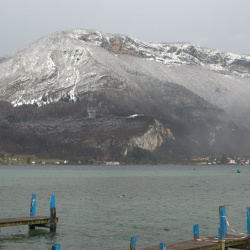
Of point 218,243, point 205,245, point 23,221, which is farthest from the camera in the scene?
point 23,221

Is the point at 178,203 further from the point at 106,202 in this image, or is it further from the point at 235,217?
the point at 235,217

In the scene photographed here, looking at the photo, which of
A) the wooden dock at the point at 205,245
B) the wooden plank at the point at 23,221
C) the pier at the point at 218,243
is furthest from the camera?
the wooden plank at the point at 23,221

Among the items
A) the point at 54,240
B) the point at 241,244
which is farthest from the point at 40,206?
the point at 241,244

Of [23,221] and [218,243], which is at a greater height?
[23,221]

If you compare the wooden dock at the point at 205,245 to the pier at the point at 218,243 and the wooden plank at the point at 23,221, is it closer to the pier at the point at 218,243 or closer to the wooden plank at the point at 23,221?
the pier at the point at 218,243

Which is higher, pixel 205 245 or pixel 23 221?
pixel 23 221

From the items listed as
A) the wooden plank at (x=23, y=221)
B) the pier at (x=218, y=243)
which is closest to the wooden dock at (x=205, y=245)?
the pier at (x=218, y=243)

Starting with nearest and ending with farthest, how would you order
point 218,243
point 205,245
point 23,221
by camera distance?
point 205,245 < point 218,243 < point 23,221

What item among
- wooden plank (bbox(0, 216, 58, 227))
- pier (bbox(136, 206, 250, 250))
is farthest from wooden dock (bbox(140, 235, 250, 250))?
wooden plank (bbox(0, 216, 58, 227))

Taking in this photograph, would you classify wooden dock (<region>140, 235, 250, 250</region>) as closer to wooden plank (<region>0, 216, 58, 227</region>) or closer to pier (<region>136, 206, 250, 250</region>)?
pier (<region>136, 206, 250, 250</region>)

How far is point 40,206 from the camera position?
84.1 m

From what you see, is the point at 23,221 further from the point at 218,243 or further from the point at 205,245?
the point at 218,243

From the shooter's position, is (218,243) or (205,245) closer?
(205,245)

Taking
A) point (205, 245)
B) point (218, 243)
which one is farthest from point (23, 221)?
point (218, 243)
